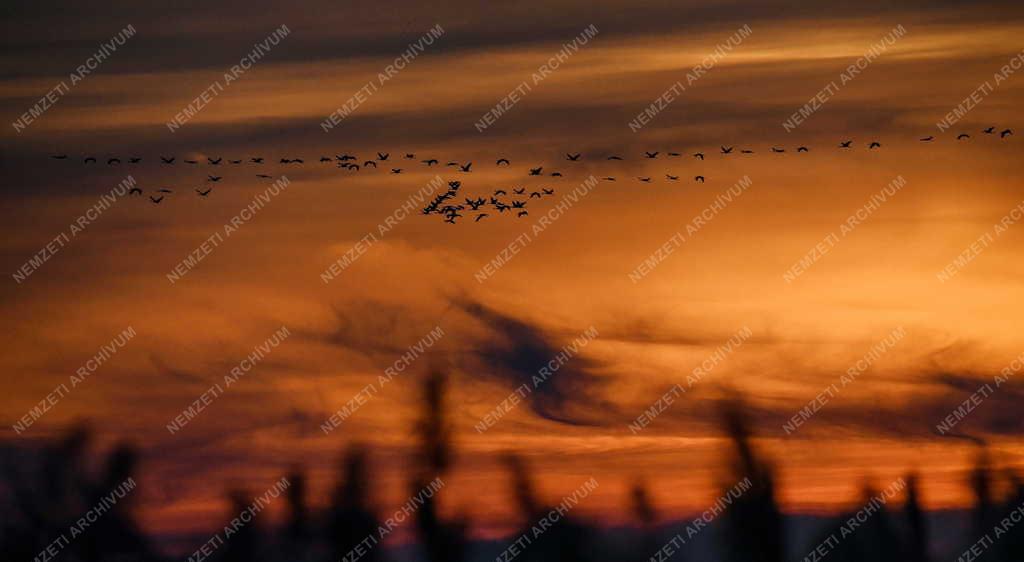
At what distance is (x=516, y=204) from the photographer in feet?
329

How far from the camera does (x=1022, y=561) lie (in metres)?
166

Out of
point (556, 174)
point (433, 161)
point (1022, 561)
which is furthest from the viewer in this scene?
point (1022, 561)

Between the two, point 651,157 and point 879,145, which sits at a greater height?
point 651,157

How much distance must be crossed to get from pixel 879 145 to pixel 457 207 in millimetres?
23006

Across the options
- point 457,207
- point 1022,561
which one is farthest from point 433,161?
point 1022,561

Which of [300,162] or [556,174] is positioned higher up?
[300,162]

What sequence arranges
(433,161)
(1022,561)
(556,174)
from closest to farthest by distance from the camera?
(556,174)
(433,161)
(1022,561)

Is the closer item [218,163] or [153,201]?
[218,163]

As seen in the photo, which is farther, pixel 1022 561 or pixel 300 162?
pixel 1022 561

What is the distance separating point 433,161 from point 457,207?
3.68 meters

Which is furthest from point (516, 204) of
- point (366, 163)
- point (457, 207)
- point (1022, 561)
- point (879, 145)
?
point (1022, 561)

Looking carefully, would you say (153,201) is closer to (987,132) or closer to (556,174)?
(556,174)

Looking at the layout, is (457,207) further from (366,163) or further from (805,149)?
(805,149)

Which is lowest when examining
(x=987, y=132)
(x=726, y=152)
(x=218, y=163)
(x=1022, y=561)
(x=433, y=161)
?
(x=1022, y=561)
